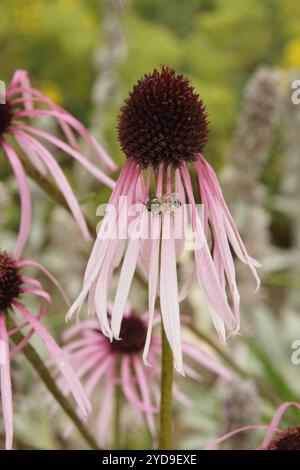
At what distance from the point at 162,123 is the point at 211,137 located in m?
1.19

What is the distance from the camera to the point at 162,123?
323 mm

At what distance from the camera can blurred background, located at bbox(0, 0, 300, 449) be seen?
827 mm

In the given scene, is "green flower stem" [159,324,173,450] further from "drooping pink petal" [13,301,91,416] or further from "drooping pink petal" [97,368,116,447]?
"drooping pink petal" [97,368,116,447]

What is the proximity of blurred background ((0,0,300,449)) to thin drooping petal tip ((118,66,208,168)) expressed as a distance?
40 mm

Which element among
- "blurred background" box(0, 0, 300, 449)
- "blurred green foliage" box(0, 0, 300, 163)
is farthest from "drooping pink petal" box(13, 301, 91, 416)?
"blurred green foliage" box(0, 0, 300, 163)

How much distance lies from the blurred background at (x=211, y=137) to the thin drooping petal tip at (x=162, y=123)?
4cm

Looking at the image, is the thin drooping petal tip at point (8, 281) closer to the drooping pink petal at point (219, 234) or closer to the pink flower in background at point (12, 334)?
the pink flower in background at point (12, 334)

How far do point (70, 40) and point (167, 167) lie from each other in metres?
1.63

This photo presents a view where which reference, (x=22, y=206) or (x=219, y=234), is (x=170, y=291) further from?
(x=22, y=206)

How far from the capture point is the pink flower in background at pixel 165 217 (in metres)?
0.29

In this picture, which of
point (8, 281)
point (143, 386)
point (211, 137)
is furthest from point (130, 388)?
point (211, 137)

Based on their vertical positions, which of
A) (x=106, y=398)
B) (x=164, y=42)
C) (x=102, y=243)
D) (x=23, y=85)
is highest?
(x=164, y=42)
